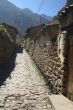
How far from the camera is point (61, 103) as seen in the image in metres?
7.38

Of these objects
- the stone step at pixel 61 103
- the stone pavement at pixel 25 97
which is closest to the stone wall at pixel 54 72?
the stone pavement at pixel 25 97

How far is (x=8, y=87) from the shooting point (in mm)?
11148

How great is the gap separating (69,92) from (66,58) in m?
1.20

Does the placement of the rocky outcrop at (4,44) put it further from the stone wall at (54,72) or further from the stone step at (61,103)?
the stone step at (61,103)

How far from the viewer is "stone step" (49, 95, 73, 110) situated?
692cm

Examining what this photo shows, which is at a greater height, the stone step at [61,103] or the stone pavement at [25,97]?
the stone step at [61,103]

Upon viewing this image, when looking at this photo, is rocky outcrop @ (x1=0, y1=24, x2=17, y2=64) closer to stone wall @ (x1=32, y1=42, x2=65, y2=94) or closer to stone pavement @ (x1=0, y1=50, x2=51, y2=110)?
stone wall @ (x1=32, y1=42, x2=65, y2=94)

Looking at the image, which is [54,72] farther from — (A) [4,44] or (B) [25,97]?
(A) [4,44]

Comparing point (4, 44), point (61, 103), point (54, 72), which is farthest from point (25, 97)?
point (4, 44)

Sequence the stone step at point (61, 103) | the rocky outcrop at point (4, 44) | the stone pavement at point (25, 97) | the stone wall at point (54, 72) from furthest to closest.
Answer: the rocky outcrop at point (4, 44) < the stone wall at point (54, 72) < the stone pavement at point (25, 97) < the stone step at point (61, 103)

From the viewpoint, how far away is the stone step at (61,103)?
6.92 meters

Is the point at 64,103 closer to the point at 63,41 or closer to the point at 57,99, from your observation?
the point at 57,99

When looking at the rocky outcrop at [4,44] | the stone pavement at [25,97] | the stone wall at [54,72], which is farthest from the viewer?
the rocky outcrop at [4,44]

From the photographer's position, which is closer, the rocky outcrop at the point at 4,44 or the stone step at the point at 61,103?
the stone step at the point at 61,103
